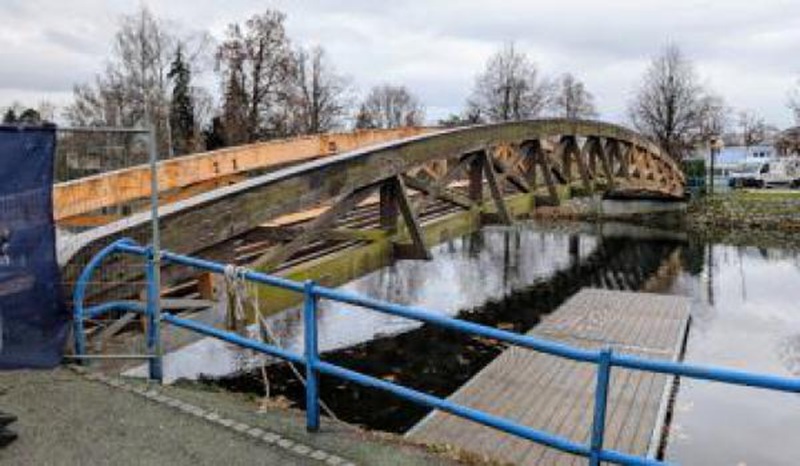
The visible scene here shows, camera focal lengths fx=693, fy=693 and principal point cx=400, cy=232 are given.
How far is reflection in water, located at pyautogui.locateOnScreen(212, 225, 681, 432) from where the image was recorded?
990cm

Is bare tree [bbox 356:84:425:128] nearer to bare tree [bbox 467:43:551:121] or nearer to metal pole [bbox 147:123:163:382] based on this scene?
bare tree [bbox 467:43:551:121]

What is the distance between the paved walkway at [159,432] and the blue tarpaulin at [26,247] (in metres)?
0.39

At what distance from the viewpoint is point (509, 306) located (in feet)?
55.2

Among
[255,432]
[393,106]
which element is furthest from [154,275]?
[393,106]

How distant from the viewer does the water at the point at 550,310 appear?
9180mm

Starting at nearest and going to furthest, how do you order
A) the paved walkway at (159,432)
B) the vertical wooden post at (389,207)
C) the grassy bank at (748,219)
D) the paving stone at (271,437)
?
the paved walkway at (159,432) < the paving stone at (271,437) < the vertical wooden post at (389,207) < the grassy bank at (748,219)

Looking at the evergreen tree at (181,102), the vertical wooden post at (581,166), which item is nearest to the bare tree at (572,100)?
the evergreen tree at (181,102)

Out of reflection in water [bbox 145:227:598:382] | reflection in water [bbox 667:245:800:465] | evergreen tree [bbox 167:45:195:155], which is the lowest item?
reflection in water [bbox 667:245:800:465]

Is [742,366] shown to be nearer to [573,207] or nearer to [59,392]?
[59,392]

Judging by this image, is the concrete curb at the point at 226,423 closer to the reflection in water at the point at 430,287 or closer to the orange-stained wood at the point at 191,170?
the reflection in water at the point at 430,287

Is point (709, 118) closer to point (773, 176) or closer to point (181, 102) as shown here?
point (773, 176)

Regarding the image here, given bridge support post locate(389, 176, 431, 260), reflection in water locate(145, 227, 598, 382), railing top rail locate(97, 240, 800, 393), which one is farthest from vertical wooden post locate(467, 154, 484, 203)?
railing top rail locate(97, 240, 800, 393)

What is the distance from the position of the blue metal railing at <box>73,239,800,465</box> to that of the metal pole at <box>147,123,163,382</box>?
1 cm

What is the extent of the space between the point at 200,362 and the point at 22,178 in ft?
21.3
